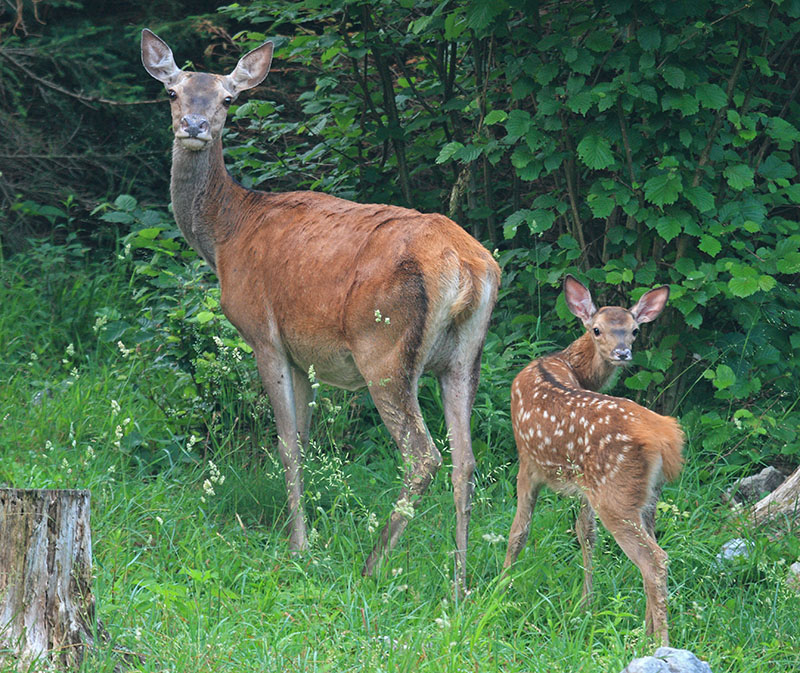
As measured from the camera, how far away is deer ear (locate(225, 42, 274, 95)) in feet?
20.6

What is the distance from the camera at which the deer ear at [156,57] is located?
20.6ft

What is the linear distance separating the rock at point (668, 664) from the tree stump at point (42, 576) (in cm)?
183

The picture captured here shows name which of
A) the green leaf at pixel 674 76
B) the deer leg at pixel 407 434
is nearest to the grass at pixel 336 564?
the deer leg at pixel 407 434

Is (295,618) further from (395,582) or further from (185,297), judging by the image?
(185,297)

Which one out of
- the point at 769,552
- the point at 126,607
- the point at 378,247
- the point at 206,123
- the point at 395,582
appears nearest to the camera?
the point at 126,607

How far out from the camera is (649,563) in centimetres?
423

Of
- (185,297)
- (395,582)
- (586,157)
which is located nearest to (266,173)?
(185,297)

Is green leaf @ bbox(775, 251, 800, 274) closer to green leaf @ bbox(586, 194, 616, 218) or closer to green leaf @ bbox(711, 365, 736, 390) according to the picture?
green leaf @ bbox(711, 365, 736, 390)

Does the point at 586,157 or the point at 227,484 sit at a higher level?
the point at 586,157

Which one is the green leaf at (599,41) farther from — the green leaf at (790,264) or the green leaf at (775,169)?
the green leaf at (790,264)

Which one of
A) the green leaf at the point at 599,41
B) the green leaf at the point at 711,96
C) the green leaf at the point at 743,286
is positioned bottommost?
the green leaf at the point at 743,286

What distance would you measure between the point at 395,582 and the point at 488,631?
54 centimetres

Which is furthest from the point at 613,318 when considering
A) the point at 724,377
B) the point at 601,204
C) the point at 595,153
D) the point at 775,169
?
the point at 775,169

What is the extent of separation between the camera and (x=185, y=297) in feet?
21.7
